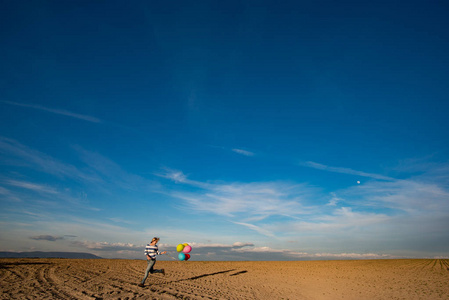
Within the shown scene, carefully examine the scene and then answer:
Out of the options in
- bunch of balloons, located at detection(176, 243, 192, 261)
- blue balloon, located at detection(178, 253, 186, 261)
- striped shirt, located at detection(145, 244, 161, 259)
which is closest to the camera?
striped shirt, located at detection(145, 244, 161, 259)

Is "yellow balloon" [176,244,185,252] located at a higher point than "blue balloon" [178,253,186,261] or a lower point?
higher

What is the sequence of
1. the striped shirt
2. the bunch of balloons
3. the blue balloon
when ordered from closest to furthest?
the striped shirt
the blue balloon
the bunch of balloons

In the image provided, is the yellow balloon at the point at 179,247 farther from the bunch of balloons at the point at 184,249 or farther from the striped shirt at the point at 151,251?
the striped shirt at the point at 151,251

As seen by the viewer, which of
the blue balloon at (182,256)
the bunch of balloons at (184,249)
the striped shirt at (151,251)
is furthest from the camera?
the bunch of balloons at (184,249)

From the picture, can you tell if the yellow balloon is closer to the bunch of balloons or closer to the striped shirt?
the bunch of balloons

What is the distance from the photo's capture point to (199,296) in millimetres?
12867

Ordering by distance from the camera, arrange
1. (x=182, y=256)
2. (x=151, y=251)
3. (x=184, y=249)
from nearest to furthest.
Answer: (x=151, y=251), (x=182, y=256), (x=184, y=249)

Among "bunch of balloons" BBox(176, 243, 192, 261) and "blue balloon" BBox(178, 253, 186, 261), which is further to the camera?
"bunch of balloons" BBox(176, 243, 192, 261)

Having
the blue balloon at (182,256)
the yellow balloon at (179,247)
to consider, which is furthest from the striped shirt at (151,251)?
the yellow balloon at (179,247)

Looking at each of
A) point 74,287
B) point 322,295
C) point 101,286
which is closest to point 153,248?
point 101,286

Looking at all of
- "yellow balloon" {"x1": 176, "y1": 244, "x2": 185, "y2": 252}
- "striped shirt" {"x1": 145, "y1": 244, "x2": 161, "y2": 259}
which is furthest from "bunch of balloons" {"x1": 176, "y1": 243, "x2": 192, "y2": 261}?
"striped shirt" {"x1": 145, "y1": 244, "x2": 161, "y2": 259}

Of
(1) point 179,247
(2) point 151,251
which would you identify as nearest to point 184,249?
(1) point 179,247

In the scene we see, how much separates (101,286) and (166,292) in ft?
→ 12.6

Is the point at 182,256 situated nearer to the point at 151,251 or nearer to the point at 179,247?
the point at 179,247
